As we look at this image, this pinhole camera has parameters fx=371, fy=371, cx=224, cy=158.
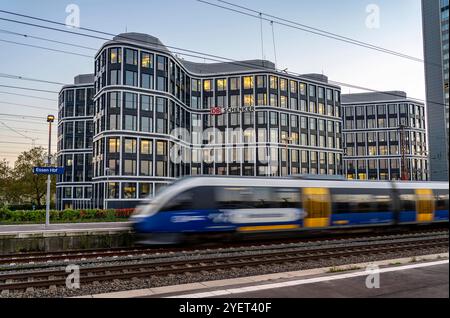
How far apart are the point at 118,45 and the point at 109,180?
2064 centimetres

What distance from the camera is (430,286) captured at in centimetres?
812

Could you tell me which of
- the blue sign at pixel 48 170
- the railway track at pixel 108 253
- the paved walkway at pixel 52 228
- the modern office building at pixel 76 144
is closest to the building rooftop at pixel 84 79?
the modern office building at pixel 76 144

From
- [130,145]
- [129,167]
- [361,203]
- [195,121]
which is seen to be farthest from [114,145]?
[361,203]

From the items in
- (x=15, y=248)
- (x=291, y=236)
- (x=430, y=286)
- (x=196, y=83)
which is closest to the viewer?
(x=430, y=286)

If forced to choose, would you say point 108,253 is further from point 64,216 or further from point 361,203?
point 64,216

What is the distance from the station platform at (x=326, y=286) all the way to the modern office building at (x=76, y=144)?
72.0m

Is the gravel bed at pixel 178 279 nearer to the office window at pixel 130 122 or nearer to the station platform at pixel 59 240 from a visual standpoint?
the station platform at pixel 59 240

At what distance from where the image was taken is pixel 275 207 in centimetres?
1573

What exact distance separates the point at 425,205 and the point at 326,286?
581 inches

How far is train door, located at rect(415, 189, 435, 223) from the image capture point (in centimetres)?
A: 2036

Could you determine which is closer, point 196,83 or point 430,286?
point 430,286

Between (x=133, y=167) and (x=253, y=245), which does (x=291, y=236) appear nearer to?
(x=253, y=245)

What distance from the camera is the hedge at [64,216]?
3070 centimetres
